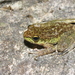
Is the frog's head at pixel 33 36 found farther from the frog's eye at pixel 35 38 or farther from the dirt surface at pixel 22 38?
A: the dirt surface at pixel 22 38

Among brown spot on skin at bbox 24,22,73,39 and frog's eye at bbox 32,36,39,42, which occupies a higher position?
brown spot on skin at bbox 24,22,73,39

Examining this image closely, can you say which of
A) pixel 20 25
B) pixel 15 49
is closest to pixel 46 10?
pixel 20 25

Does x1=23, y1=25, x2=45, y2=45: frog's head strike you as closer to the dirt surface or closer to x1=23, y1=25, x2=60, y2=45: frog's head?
x1=23, y1=25, x2=60, y2=45: frog's head

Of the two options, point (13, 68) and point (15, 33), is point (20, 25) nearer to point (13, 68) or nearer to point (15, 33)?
point (15, 33)

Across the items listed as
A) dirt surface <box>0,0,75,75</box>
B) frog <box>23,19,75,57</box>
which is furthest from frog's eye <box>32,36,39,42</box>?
dirt surface <box>0,0,75,75</box>

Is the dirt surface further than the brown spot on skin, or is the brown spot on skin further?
the brown spot on skin

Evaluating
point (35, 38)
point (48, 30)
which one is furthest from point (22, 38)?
point (48, 30)

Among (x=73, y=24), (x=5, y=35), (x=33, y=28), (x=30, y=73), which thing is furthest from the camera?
(x=5, y=35)
